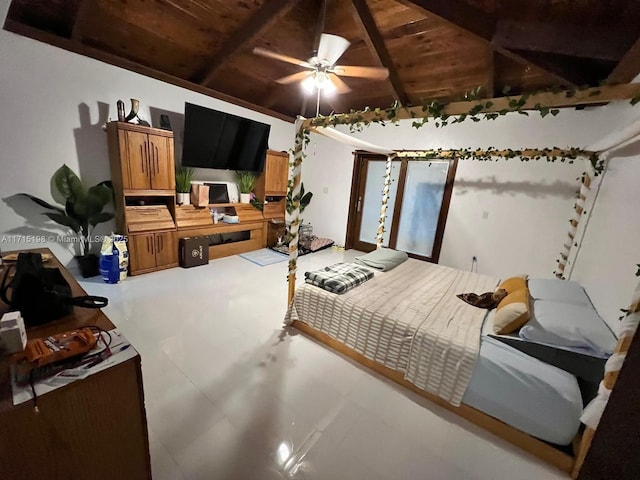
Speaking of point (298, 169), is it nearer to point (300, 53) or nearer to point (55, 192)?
point (300, 53)

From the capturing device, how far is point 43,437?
0.78 m

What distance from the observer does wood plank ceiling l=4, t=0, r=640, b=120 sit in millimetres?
2309

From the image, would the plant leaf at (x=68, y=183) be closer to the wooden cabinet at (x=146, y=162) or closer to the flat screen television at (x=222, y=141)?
the wooden cabinet at (x=146, y=162)

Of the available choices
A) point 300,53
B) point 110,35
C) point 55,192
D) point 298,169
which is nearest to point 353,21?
point 300,53

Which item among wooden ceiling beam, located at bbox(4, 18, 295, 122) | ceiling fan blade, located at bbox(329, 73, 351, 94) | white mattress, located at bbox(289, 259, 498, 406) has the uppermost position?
wooden ceiling beam, located at bbox(4, 18, 295, 122)

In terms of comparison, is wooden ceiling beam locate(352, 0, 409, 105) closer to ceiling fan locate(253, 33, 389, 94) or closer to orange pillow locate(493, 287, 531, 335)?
ceiling fan locate(253, 33, 389, 94)

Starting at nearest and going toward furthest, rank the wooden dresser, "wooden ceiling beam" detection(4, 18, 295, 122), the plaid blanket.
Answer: the wooden dresser, the plaid blanket, "wooden ceiling beam" detection(4, 18, 295, 122)

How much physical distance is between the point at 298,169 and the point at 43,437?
2138mm

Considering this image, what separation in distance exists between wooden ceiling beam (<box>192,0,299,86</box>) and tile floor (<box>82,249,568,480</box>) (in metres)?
3.24

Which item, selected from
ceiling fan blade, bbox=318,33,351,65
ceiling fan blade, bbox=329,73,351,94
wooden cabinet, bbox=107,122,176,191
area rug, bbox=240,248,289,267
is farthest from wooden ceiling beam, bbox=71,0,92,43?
area rug, bbox=240,248,289,267

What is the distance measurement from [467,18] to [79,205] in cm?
454

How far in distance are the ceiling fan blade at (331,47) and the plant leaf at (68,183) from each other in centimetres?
298

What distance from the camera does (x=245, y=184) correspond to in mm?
4688

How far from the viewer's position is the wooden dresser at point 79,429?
28.8 inches
